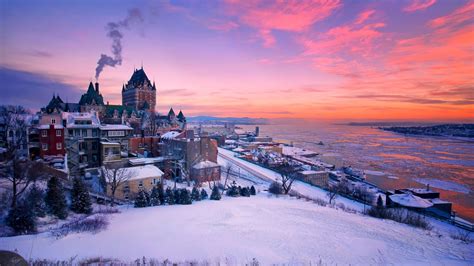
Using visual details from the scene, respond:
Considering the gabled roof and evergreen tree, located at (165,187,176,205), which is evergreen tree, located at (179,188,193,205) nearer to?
evergreen tree, located at (165,187,176,205)

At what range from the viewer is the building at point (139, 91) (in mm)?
66006

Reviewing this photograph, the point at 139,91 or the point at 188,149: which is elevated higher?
the point at 139,91

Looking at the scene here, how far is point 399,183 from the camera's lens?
117 ft

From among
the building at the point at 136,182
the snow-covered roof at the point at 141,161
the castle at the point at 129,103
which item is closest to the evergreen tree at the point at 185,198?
the building at the point at 136,182

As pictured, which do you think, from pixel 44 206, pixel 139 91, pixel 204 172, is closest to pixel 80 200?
Answer: pixel 44 206

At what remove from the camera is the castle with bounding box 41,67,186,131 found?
48406mm

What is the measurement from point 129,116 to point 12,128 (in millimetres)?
30281

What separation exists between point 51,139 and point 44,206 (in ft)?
44.8

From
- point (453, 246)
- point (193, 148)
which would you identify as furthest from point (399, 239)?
point (193, 148)

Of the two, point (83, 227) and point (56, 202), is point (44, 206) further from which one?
point (83, 227)

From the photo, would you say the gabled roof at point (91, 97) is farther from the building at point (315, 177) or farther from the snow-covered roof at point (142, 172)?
the building at point (315, 177)

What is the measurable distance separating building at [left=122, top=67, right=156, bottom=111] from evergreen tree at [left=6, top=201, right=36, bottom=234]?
56.9 meters

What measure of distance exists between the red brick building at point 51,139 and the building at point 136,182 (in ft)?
27.2

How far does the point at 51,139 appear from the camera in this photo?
23.6 meters
